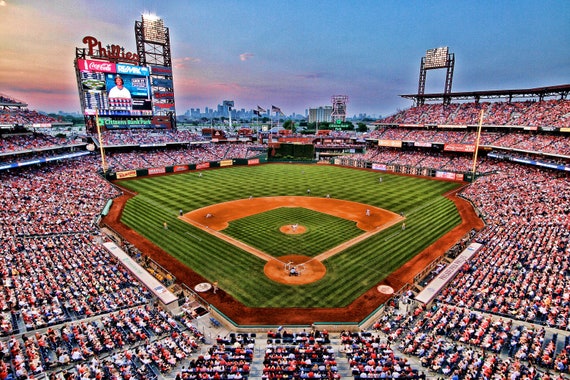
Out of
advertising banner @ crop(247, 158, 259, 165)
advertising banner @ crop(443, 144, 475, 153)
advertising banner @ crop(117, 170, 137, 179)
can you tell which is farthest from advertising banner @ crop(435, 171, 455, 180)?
advertising banner @ crop(117, 170, 137, 179)

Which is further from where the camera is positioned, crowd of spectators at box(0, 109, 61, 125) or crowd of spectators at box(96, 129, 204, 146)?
crowd of spectators at box(96, 129, 204, 146)

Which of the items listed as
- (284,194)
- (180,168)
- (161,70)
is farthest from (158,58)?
(284,194)

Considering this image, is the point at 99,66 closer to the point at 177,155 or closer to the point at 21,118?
the point at 21,118

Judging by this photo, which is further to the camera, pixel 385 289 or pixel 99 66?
Result: pixel 99 66

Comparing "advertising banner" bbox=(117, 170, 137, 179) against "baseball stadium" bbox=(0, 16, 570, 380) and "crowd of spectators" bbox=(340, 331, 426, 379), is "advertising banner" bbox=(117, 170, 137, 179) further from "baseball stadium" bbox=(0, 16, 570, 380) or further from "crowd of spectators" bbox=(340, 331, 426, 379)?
"crowd of spectators" bbox=(340, 331, 426, 379)

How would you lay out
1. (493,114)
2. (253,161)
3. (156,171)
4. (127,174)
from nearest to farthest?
(127,174) < (493,114) < (156,171) < (253,161)
